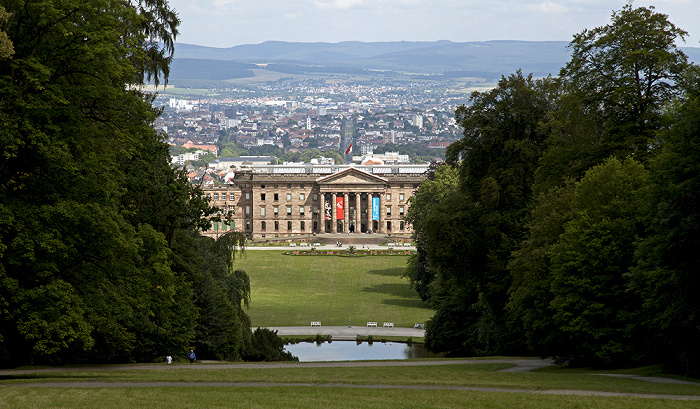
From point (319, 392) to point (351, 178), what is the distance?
110 metres

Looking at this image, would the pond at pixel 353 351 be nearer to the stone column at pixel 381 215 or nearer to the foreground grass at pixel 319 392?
the foreground grass at pixel 319 392

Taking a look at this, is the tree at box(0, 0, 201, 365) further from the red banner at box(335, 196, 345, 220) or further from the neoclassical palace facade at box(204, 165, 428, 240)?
the neoclassical palace facade at box(204, 165, 428, 240)

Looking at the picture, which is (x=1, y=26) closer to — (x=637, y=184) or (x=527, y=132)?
(x=637, y=184)

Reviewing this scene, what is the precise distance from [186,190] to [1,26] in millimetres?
11473

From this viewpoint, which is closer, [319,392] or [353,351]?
[319,392]

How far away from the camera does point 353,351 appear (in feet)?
143

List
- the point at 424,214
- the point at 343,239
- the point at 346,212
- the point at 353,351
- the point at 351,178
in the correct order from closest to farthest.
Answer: the point at 353,351, the point at 424,214, the point at 343,239, the point at 351,178, the point at 346,212

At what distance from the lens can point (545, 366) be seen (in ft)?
90.7

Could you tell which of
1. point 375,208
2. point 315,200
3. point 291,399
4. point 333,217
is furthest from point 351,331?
point 315,200

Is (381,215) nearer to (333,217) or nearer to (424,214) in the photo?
(333,217)

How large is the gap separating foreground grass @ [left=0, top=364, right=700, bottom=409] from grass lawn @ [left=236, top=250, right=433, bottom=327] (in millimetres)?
31527

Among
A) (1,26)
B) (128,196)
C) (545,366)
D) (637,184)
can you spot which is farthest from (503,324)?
(1,26)

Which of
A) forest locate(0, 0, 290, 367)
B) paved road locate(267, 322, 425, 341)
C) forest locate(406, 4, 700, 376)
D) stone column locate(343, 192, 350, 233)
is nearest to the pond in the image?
paved road locate(267, 322, 425, 341)

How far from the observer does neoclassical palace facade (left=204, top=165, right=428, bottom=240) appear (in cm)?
12662
